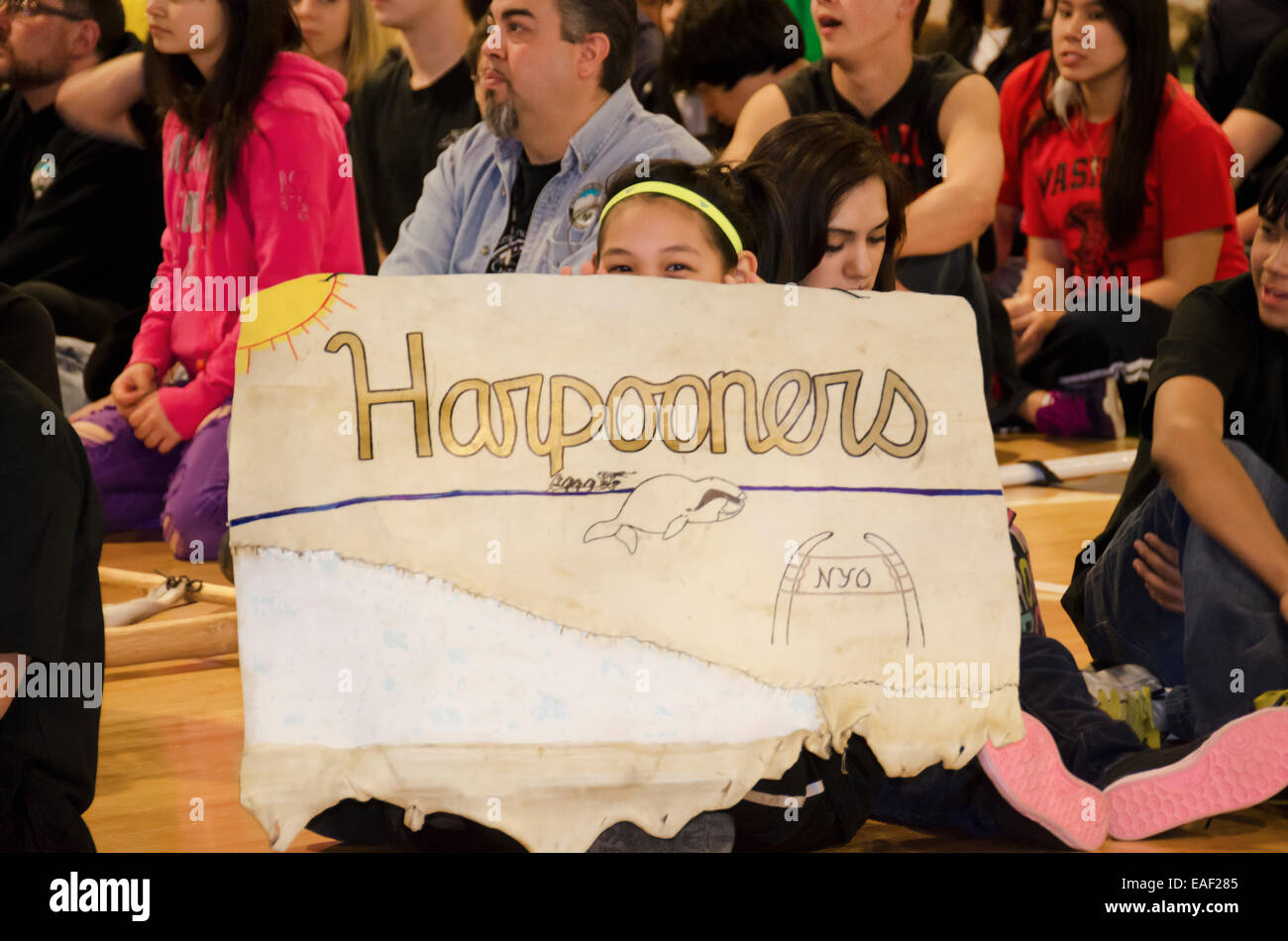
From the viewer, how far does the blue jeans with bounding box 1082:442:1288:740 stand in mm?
2350

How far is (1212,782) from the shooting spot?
7.02ft

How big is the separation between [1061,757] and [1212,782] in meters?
0.22

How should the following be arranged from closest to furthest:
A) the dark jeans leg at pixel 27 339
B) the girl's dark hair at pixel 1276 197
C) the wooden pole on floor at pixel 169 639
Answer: the dark jeans leg at pixel 27 339, the girl's dark hair at pixel 1276 197, the wooden pole on floor at pixel 169 639

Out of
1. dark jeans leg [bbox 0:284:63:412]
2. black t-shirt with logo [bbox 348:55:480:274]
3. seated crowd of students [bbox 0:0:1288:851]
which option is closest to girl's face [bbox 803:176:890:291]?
seated crowd of students [bbox 0:0:1288:851]

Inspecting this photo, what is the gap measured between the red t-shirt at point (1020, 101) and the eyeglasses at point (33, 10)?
108 inches

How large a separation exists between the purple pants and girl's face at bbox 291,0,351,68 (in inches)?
72.6

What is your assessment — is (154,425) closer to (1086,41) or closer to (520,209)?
(520,209)

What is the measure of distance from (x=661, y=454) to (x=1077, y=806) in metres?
0.71

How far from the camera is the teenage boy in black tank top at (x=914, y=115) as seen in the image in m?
3.87

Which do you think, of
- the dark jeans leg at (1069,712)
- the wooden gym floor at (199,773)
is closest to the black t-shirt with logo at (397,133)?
the wooden gym floor at (199,773)

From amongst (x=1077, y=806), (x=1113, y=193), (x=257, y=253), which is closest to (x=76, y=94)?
(x=257, y=253)

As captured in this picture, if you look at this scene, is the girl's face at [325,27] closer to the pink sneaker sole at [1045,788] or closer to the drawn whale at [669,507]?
the drawn whale at [669,507]

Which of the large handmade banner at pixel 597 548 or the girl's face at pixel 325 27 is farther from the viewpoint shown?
the girl's face at pixel 325 27
